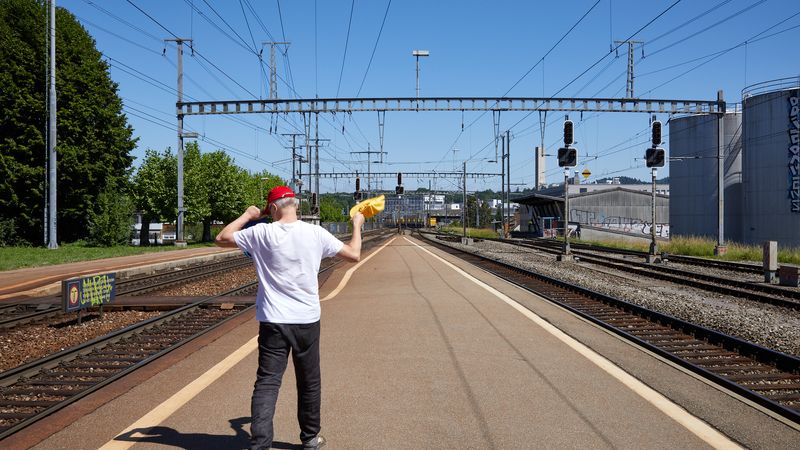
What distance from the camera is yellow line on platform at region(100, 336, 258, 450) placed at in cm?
470

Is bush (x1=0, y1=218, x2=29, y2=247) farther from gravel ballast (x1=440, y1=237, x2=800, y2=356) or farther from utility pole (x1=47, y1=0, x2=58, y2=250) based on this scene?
gravel ballast (x1=440, y1=237, x2=800, y2=356)

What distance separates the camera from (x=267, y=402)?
4.21 meters

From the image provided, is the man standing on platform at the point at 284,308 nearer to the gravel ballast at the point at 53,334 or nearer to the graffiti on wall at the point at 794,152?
the gravel ballast at the point at 53,334

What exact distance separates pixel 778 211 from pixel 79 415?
44.8 m

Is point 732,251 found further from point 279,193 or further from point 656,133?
point 279,193

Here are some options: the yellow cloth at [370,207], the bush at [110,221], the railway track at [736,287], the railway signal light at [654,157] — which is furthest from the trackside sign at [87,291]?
the bush at [110,221]

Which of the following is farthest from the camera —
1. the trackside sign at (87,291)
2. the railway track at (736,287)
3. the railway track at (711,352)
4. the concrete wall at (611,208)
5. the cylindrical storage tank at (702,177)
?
the concrete wall at (611,208)

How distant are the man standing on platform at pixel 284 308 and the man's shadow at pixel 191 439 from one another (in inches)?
18.4

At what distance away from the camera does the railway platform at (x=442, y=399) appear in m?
4.75

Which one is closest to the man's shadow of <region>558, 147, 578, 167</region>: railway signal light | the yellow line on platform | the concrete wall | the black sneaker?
the yellow line on platform

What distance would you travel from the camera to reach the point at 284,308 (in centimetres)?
427

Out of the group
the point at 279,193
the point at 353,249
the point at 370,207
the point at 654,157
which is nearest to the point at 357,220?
the point at 370,207

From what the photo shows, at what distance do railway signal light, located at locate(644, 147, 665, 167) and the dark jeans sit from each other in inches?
903

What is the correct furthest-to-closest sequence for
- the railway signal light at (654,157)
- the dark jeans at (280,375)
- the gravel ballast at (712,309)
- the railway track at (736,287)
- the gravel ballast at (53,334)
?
the railway signal light at (654,157) → the railway track at (736,287) → the gravel ballast at (712,309) → the gravel ballast at (53,334) → the dark jeans at (280,375)
